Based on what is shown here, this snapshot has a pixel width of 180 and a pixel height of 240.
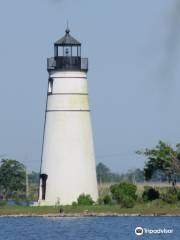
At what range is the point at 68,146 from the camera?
77.2 metres

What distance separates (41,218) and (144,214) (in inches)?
199

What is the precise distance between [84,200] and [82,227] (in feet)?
25.2

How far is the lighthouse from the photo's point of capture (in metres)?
76.9

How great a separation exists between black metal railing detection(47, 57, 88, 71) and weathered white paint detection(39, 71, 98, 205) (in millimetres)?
663

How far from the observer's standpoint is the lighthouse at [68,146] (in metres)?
76.9

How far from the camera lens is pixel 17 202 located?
89938mm

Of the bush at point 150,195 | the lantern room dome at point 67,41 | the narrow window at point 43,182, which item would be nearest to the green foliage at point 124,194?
the bush at point 150,195

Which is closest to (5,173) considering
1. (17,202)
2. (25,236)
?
(17,202)

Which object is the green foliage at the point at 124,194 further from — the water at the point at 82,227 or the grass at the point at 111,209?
the water at the point at 82,227

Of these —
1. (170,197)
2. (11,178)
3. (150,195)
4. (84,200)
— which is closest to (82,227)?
(84,200)

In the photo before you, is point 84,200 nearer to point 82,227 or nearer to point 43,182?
point 43,182

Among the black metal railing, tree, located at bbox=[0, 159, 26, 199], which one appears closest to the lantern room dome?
the black metal railing

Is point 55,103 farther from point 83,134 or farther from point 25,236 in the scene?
point 25,236

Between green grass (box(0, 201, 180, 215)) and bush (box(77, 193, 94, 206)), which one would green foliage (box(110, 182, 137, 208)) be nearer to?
green grass (box(0, 201, 180, 215))
